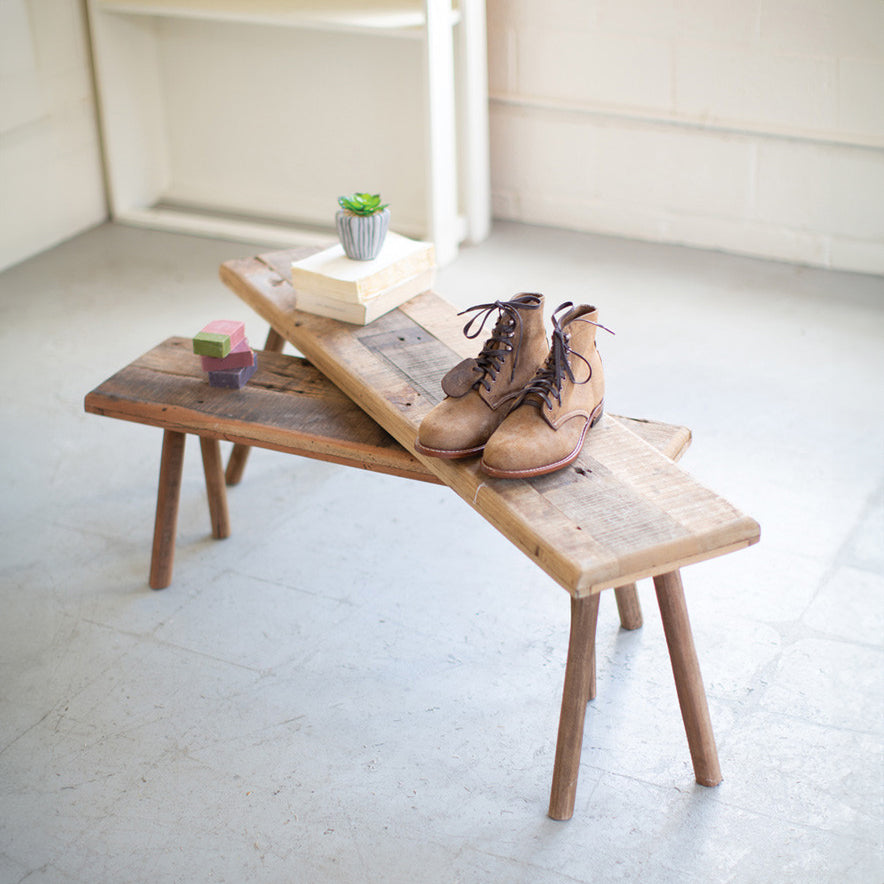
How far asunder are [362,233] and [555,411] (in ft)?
2.27

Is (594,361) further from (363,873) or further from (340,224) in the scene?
(363,873)

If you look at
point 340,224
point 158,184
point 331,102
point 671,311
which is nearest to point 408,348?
point 340,224

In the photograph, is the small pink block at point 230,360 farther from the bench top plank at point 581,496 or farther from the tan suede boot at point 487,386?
the tan suede boot at point 487,386

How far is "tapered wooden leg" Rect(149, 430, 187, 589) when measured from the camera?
2020 mm

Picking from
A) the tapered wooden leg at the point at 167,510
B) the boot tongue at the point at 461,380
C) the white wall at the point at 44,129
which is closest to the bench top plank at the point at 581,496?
the boot tongue at the point at 461,380

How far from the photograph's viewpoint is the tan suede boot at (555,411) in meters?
1.53

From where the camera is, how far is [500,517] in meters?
1.51

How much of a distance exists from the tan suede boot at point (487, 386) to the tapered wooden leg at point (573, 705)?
0.28 meters

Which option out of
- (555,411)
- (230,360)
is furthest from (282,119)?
(555,411)

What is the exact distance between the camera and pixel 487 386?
161cm

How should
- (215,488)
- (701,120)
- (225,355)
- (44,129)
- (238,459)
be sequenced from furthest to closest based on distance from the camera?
(44,129) → (701,120) → (238,459) → (215,488) → (225,355)

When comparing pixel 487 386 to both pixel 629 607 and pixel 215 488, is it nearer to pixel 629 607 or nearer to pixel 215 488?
pixel 629 607

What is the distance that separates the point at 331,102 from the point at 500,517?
264cm

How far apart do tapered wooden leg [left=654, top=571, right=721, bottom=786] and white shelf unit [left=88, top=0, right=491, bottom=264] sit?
212 cm
